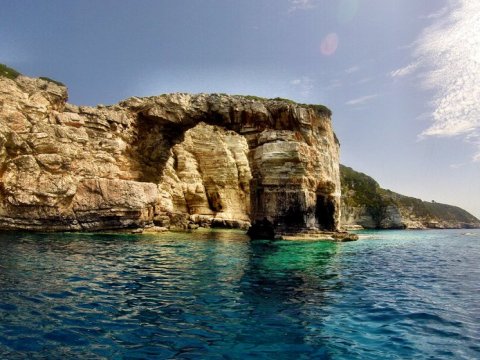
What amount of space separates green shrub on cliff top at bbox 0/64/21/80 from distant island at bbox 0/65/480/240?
20cm

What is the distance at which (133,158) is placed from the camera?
1949 inches

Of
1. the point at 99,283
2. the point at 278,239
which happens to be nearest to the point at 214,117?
the point at 278,239

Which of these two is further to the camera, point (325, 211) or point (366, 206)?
point (366, 206)

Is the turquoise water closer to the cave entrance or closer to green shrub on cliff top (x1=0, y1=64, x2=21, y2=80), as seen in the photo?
the cave entrance

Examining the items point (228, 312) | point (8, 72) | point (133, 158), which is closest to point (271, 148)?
point (133, 158)

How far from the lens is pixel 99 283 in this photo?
1364cm

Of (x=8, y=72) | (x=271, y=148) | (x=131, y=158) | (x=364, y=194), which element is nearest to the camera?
(x=8, y=72)

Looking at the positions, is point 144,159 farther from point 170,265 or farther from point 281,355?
point 281,355

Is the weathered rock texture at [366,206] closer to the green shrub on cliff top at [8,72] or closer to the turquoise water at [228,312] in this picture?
the green shrub on cliff top at [8,72]

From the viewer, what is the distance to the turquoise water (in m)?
7.50

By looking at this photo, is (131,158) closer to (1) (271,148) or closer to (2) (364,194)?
(1) (271,148)

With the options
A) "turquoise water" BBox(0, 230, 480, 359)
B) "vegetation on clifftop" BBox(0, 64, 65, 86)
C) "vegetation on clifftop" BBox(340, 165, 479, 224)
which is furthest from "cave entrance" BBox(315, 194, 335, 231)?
"vegetation on clifftop" BBox(340, 165, 479, 224)

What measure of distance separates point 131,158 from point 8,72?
17.5m

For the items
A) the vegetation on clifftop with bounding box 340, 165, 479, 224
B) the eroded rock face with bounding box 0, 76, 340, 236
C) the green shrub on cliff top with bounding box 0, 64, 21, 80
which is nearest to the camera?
the eroded rock face with bounding box 0, 76, 340, 236
